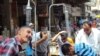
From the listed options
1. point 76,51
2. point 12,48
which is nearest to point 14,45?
point 12,48

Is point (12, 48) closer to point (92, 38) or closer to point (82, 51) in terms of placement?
point (82, 51)

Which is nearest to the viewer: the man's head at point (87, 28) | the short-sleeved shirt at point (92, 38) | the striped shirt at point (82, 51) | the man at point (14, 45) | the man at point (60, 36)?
the man at point (14, 45)

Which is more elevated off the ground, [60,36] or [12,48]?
[12,48]

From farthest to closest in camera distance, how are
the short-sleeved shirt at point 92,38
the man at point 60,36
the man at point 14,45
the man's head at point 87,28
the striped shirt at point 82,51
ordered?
the man at point 60,36
the man's head at point 87,28
the short-sleeved shirt at point 92,38
the striped shirt at point 82,51
the man at point 14,45

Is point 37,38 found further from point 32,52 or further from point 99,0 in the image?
point 99,0

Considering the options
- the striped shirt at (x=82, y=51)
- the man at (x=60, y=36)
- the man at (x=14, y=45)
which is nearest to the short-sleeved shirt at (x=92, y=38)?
the man at (x=60, y=36)

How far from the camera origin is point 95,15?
8664 millimetres

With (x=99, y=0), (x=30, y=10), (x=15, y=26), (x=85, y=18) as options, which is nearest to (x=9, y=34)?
(x=15, y=26)

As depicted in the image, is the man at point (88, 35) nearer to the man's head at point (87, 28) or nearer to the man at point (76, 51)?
the man's head at point (87, 28)

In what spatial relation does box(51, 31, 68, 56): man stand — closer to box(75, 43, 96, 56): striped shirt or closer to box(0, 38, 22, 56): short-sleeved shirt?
box(75, 43, 96, 56): striped shirt

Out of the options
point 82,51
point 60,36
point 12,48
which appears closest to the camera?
point 12,48

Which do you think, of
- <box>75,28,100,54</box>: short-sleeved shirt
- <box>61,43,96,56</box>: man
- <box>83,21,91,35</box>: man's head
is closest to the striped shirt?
<box>61,43,96,56</box>: man

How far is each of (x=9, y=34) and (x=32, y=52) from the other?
0.68 m

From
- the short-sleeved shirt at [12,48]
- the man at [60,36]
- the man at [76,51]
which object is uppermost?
the short-sleeved shirt at [12,48]
